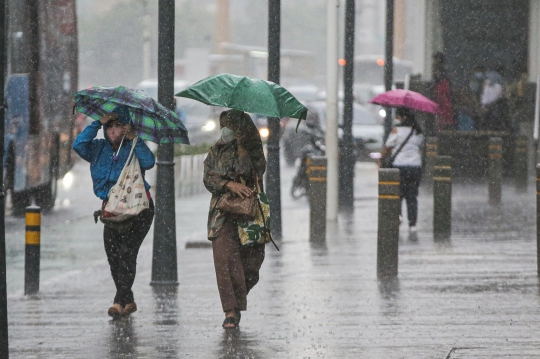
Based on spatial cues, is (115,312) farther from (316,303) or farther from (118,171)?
(316,303)

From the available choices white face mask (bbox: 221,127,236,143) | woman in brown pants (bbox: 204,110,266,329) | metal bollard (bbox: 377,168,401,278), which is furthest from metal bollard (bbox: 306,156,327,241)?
white face mask (bbox: 221,127,236,143)

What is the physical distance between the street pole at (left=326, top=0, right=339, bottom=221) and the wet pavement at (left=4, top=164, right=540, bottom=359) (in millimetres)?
1094

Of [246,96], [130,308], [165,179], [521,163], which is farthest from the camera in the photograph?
[521,163]

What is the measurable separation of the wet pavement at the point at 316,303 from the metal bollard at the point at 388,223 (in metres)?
0.21

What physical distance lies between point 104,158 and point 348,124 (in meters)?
10.6

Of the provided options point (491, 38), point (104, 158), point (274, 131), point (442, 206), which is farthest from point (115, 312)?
point (491, 38)

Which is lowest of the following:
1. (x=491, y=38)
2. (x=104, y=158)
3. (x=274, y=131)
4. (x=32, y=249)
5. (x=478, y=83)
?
(x=32, y=249)

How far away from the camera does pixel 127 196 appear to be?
953 centimetres

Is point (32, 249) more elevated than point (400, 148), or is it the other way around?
point (400, 148)

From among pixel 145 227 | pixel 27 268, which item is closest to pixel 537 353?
pixel 145 227

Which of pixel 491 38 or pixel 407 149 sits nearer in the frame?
pixel 407 149

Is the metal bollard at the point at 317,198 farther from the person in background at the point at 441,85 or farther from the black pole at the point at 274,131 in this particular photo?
the person in background at the point at 441,85

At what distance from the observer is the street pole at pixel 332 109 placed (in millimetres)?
17406

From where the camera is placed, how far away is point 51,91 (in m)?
21.2
